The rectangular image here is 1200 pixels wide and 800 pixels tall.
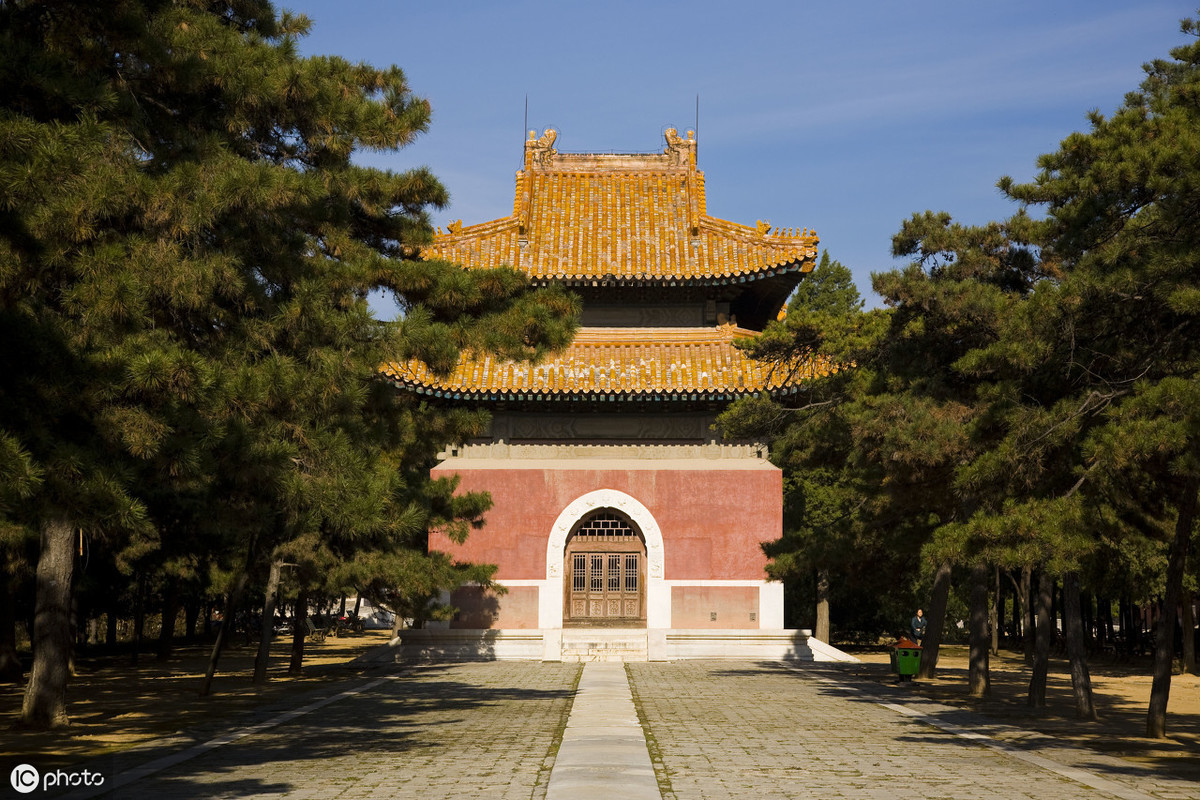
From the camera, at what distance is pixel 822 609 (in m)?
35.8

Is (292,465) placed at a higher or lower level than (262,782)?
higher

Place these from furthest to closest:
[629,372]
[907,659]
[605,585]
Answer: [605,585] → [629,372] → [907,659]

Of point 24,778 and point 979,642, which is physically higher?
point 979,642

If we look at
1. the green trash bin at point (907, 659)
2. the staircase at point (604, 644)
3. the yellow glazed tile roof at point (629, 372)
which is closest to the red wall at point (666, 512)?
the staircase at point (604, 644)

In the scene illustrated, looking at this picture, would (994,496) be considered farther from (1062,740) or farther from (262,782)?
(262,782)

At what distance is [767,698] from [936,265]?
6.46 m

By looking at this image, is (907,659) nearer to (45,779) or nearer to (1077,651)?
(1077,651)

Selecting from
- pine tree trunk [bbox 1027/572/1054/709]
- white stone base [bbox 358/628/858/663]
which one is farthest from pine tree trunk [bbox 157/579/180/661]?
pine tree trunk [bbox 1027/572/1054/709]

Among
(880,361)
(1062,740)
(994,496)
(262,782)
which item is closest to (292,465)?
(262,782)

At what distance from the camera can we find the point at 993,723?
14117 millimetres

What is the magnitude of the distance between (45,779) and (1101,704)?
1548 centimetres

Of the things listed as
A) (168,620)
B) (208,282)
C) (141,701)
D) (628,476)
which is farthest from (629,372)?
(208,282)

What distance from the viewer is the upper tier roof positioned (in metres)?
26.4

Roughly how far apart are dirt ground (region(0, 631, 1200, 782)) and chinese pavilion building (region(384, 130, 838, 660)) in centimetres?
324
